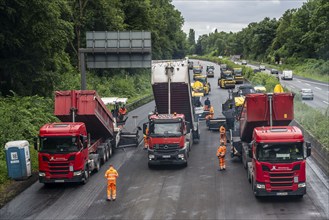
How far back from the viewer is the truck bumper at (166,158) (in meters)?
26.2

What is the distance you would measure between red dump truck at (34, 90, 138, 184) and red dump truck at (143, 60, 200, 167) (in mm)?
3170

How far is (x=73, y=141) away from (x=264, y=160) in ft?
28.9

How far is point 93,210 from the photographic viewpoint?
63.7ft

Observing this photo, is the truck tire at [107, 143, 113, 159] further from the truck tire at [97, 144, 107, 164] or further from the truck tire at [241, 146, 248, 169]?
the truck tire at [241, 146, 248, 169]

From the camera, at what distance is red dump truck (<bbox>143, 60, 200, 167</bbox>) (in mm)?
26312

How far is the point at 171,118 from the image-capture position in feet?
88.9

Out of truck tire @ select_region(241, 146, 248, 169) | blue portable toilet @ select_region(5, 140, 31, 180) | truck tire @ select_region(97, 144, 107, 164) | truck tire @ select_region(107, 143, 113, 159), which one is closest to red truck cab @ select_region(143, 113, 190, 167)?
truck tire @ select_region(97, 144, 107, 164)

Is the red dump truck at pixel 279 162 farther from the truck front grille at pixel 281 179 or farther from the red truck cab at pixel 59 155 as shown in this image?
the red truck cab at pixel 59 155

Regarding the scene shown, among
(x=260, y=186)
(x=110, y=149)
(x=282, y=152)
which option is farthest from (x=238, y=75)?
(x=260, y=186)

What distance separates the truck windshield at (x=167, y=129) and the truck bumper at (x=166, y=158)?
993 millimetres

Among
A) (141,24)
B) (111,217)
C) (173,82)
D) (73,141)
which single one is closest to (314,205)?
(111,217)

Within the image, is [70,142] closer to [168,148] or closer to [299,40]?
[168,148]

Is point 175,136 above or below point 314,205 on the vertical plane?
above

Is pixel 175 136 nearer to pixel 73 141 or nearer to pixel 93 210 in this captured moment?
pixel 73 141
